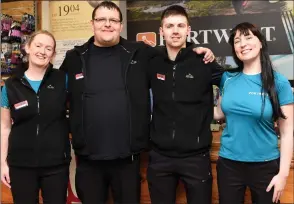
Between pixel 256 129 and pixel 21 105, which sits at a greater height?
pixel 21 105

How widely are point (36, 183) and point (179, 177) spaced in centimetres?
78


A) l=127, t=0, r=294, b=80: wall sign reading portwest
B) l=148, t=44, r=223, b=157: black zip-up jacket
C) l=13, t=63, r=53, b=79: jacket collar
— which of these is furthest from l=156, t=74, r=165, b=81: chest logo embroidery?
l=127, t=0, r=294, b=80: wall sign reading portwest

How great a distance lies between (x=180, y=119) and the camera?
1.81 m

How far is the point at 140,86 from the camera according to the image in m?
1.91

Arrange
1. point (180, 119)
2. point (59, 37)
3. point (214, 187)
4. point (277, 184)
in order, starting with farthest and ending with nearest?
1. point (59, 37)
2. point (214, 187)
3. point (180, 119)
4. point (277, 184)

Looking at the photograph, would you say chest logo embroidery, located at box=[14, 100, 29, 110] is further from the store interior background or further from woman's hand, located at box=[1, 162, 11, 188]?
the store interior background

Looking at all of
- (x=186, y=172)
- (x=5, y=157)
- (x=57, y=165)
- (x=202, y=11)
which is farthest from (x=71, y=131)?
(x=202, y=11)

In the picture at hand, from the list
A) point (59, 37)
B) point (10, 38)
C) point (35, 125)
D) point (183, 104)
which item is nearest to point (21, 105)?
point (35, 125)

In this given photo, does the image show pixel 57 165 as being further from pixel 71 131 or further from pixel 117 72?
pixel 117 72

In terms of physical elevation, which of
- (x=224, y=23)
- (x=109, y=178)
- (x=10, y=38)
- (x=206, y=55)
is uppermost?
(x=224, y=23)

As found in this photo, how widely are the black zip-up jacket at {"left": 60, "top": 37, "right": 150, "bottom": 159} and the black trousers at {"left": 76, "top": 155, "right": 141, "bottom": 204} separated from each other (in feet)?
0.25

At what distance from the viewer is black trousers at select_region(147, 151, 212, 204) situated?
71.2 inches

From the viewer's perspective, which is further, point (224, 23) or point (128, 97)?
point (224, 23)

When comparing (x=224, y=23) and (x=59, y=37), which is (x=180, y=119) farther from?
(x=59, y=37)
